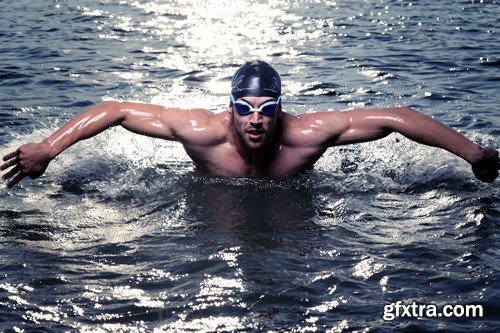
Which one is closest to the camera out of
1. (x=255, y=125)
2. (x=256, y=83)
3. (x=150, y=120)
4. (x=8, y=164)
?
(x=8, y=164)

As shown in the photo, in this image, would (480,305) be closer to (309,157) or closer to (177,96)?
(309,157)

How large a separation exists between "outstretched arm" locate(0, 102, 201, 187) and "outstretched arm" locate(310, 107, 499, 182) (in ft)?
5.01

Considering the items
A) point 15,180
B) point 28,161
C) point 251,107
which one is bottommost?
point 15,180

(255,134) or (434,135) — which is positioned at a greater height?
(255,134)

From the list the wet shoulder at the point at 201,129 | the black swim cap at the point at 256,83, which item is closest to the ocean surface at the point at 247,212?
the wet shoulder at the point at 201,129

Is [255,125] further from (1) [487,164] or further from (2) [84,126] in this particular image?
(1) [487,164]

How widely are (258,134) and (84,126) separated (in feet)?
5.10

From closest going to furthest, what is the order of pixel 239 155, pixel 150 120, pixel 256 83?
pixel 256 83 → pixel 150 120 → pixel 239 155

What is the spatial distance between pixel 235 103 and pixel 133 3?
1379 centimetres

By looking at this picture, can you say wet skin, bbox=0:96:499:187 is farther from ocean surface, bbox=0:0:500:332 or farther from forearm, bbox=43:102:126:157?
ocean surface, bbox=0:0:500:332

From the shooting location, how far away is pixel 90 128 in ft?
24.3

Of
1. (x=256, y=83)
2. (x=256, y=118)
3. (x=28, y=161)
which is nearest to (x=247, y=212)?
(x=256, y=118)

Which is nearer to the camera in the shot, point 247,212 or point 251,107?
point 251,107

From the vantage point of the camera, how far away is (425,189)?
319 inches
